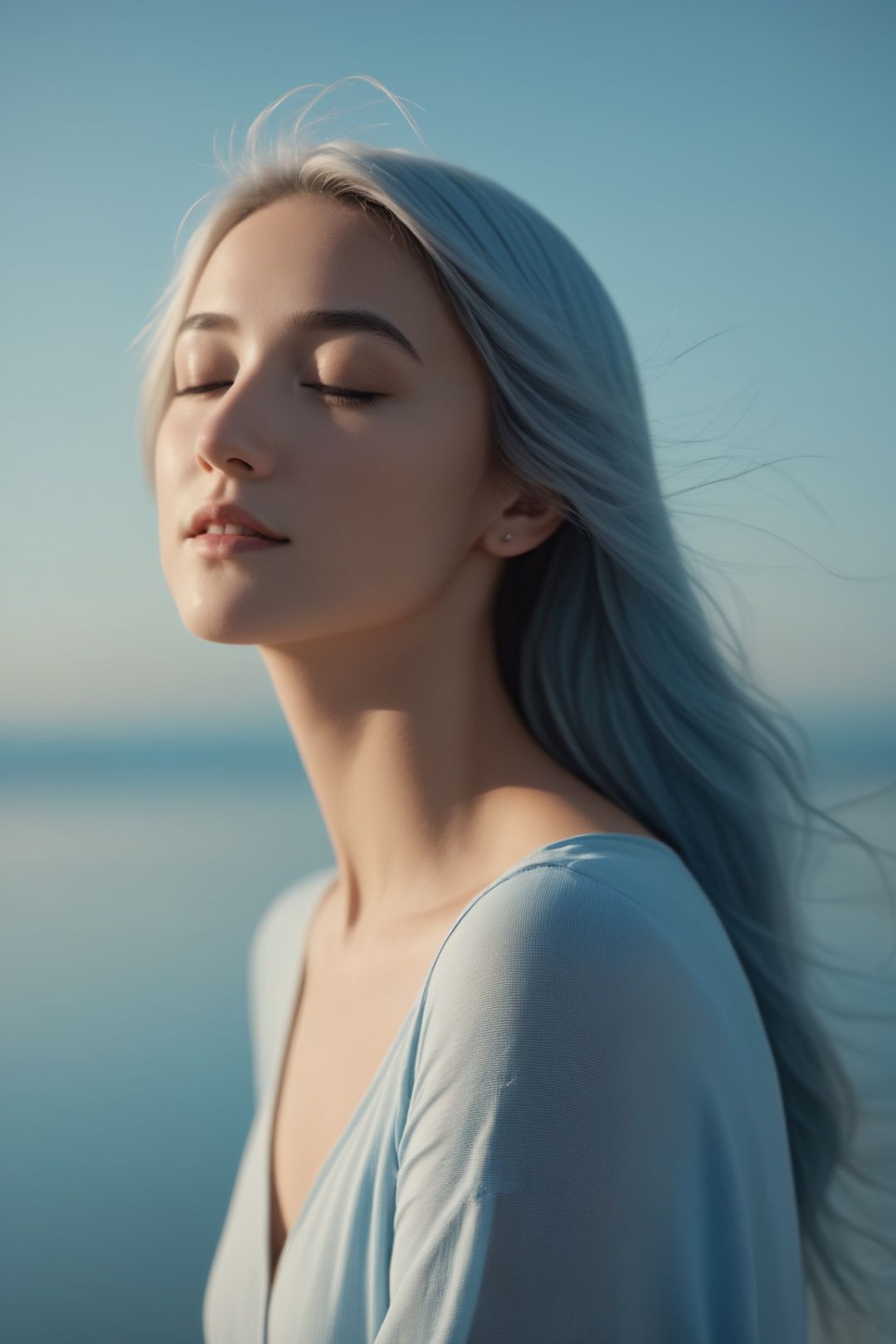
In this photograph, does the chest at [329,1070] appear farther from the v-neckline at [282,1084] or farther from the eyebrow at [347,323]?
the eyebrow at [347,323]

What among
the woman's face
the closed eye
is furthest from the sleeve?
the closed eye

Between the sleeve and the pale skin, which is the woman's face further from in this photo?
the sleeve

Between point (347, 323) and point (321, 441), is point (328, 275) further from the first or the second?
point (321, 441)

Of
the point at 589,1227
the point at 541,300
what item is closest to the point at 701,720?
the point at 541,300

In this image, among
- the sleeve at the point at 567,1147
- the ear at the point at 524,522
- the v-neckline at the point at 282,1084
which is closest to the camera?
the sleeve at the point at 567,1147

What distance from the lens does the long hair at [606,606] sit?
1.14 m

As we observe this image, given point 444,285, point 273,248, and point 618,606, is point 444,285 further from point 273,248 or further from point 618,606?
point 618,606

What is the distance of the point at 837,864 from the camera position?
147cm

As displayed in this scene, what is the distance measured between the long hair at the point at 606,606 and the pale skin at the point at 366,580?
1.6 inches

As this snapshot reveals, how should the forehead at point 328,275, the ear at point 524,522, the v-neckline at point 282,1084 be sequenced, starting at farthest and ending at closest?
the ear at point 524,522 < the forehead at point 328,275 < the v-neckline at point 282,1084

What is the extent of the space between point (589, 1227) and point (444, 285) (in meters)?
0.86

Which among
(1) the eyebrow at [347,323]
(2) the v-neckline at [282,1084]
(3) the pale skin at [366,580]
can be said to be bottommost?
(2) the v-neckline at [282,1084]

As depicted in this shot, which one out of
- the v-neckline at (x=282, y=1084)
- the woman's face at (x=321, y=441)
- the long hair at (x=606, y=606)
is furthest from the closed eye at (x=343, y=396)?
the v-neckline at (x=282, y=1084)

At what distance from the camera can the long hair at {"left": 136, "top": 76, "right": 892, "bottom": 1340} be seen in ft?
3.74
